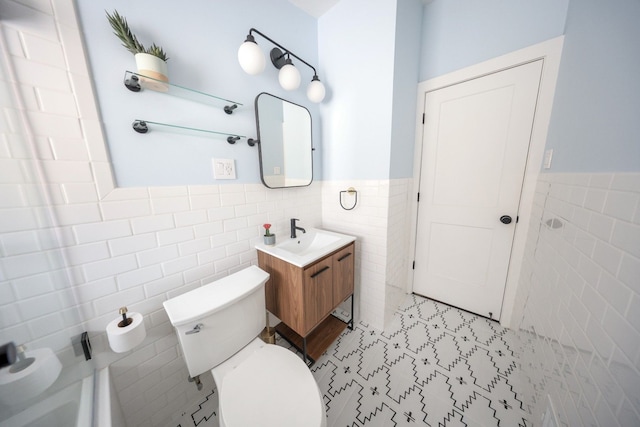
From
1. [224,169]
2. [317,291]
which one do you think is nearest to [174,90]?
[224,169]

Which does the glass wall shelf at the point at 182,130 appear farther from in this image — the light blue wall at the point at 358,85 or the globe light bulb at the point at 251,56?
the light blue wall at the point at 358,85

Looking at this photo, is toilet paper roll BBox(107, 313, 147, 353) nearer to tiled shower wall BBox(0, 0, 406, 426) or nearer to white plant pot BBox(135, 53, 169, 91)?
tiled shower wall BBox(0, 0, 406, 426)

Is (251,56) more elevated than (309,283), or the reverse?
(251,56)

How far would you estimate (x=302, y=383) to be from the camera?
0.86 metres

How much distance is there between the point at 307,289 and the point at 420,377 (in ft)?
3.20

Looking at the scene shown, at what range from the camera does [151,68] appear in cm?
83

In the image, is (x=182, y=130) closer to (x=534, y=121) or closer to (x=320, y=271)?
(x=320, y=271)

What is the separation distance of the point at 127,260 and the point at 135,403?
0.74 meters

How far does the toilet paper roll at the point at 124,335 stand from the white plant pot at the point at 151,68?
1033 millimetres

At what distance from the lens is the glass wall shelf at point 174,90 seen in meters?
0.84

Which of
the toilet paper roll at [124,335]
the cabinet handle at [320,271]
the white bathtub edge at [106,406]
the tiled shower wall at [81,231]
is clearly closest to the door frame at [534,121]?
the cabinet handle at [320,271]

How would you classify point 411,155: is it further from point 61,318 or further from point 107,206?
point 61,318

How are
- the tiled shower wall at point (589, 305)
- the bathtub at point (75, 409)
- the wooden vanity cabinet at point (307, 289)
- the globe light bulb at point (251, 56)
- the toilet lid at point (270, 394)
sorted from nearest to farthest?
the tiled shower wall at point (589, 305), the bathtub at point (75, 409), the toilet lid at point (270, 394), the globe light bulb at point (251, 56), the wooden vanity cabinet at point (307, 289)

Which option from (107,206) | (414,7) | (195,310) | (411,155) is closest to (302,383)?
(195,310)
